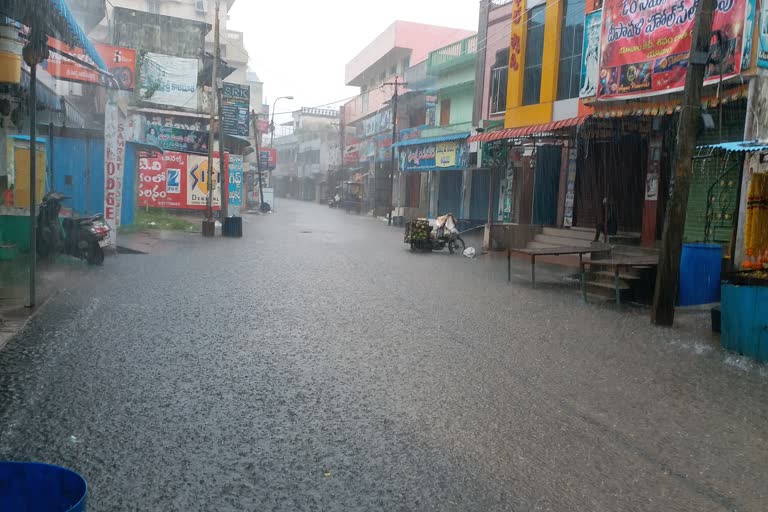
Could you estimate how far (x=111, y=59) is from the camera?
29.5 meters

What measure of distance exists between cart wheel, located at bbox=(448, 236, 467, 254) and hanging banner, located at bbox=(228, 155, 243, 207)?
15445 millimetres

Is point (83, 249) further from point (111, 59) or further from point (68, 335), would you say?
point (111, 59)

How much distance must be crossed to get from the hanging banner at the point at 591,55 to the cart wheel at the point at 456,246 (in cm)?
648

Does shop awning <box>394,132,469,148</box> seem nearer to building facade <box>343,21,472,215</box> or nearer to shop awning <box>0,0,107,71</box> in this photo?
building facade <box>343,21,472,215</box>

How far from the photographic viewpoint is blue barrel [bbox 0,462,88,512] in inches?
91.7

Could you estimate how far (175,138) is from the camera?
34531mm

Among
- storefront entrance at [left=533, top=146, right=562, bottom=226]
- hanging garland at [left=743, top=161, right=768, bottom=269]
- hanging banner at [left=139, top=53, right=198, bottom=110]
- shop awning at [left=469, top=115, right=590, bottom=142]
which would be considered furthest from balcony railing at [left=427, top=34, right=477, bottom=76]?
hanging garland at [left=743, top=161, right=768, bottom=269]

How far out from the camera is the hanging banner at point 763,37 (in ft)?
36.3

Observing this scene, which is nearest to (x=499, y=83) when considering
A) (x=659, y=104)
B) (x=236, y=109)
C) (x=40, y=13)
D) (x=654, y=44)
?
(x=654, y=44)

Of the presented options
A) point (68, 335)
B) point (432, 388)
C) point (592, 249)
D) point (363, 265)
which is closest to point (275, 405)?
point (432, 388)

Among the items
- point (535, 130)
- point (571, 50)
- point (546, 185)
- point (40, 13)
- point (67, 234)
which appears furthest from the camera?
point (546, 185)

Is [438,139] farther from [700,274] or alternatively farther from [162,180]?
[700,274]

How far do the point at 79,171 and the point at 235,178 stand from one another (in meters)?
15.1

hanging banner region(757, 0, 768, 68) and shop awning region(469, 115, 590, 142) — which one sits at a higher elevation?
hanging banner region(757, 0, 768, 68)
